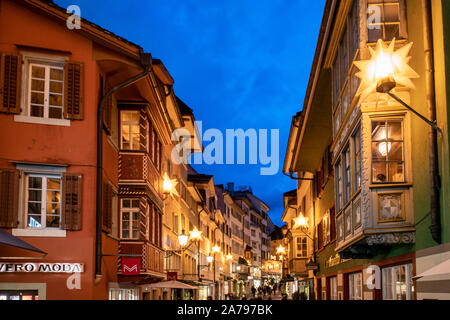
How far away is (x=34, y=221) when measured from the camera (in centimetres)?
1457

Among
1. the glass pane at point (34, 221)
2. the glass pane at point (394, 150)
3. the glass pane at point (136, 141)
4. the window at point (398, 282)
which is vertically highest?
the glass pane at point (136, 141)

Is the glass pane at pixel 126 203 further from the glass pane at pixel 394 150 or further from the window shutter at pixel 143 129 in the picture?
the glass pane at pixel 394 150

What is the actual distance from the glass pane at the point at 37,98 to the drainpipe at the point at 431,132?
993cm

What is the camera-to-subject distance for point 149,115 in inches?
838

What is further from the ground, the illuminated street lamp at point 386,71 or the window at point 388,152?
the illuminated street lamp at point 386,71

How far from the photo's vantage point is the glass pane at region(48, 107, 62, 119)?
597 inches

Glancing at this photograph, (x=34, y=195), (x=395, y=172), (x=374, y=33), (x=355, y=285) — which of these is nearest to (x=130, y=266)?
(x=34, y=195)

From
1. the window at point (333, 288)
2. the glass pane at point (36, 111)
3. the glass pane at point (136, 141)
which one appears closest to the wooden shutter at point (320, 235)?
the window at point (333, 288)

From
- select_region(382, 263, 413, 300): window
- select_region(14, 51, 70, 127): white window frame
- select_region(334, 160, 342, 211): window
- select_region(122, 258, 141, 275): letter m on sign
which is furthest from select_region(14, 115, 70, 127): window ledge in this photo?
select_region(382, 263, 413, 300): window

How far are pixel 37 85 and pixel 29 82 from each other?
0.23 metres

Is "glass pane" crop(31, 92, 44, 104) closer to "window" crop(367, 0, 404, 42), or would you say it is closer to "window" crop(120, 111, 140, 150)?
"window" crop(120, 111, 140, 150)

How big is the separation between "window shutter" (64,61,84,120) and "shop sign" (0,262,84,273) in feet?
12.7

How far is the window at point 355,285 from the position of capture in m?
17.8
